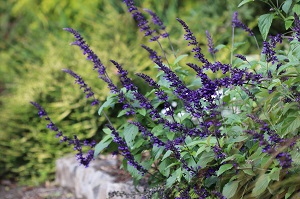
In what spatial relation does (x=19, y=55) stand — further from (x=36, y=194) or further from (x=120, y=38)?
(x=36, y=194)

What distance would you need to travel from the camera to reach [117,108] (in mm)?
5977

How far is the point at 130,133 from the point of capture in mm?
3131

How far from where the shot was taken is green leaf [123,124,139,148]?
310cm

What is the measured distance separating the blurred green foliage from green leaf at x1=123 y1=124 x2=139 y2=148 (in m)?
2.56

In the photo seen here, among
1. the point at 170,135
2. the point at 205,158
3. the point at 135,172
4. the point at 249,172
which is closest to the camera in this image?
the point at 249,172

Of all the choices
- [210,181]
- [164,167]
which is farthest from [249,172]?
[164,167]

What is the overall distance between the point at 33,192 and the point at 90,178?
121 centimetres

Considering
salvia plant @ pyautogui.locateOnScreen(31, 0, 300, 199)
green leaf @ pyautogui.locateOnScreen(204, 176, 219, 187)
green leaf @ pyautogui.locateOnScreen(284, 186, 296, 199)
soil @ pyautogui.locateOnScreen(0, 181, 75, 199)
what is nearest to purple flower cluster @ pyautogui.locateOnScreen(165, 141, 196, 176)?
salvia plant @ pyautogui.locateOnScreen(31, 0, 300, 199)

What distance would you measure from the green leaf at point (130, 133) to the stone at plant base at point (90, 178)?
2.74 feet

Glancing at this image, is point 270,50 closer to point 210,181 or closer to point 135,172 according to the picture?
point 210,181

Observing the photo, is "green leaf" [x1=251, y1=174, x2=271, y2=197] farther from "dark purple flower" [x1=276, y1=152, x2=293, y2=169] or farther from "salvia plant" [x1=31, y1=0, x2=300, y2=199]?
"dark purple flower" [x1=276, y1=152, x2=293, y2=169]

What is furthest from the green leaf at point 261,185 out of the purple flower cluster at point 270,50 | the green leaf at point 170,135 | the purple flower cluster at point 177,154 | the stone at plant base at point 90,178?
the stone at plant base at point 90,178

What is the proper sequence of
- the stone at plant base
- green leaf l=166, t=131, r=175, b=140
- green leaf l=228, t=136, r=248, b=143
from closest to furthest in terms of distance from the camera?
green leaf l=228, t=136, r=248, b=143 → green leaf l=166, t=131, r=175, b=140 → the stone at plant base

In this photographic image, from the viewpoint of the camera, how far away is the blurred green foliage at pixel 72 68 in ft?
19.6
